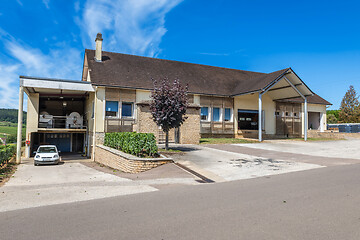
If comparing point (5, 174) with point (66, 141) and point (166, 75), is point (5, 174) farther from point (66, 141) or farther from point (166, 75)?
point (66, 141)

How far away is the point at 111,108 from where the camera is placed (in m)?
23.1

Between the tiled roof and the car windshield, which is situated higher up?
the tiled roof

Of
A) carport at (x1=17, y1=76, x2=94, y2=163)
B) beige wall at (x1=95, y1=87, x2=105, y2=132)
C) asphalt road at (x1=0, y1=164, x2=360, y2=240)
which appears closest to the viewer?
asphalt road at (x1=0, y1=164, x2=360, y2=240)

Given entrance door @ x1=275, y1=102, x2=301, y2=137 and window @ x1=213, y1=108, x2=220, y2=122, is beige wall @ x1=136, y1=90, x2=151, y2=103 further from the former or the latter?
entrance door @ x1=275, y1=102, x2=301, y2=137

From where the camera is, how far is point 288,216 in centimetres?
518

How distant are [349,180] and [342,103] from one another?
2346 inches

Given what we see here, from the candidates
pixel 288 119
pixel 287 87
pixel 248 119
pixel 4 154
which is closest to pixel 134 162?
pixel 4 154

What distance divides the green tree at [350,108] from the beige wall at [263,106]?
1270 inches

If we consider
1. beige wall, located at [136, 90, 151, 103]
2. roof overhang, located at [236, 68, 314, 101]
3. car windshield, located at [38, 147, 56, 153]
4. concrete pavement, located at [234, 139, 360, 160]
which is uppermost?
roof overhang, located at [236, 68, 314, 101]

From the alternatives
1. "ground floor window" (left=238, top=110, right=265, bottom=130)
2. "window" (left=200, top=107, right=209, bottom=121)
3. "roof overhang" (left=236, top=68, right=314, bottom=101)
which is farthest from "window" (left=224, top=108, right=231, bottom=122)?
"roof overhang" (left=236, top=68, right=314, bottom=101)

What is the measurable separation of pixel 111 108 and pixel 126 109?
1374 mm

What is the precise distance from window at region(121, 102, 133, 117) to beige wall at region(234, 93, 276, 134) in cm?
1119

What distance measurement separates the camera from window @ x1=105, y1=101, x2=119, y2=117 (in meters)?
22.9

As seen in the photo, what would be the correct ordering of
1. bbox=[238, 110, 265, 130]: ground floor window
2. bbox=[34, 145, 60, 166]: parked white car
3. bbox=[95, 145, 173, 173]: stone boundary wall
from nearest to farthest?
bbox=[95, 145, 173, 173]: stone boundary wall, bbox=[34, 145, 60, 166]: parked white car, bbox=[238, 110, 265, 130]: ground floor window
